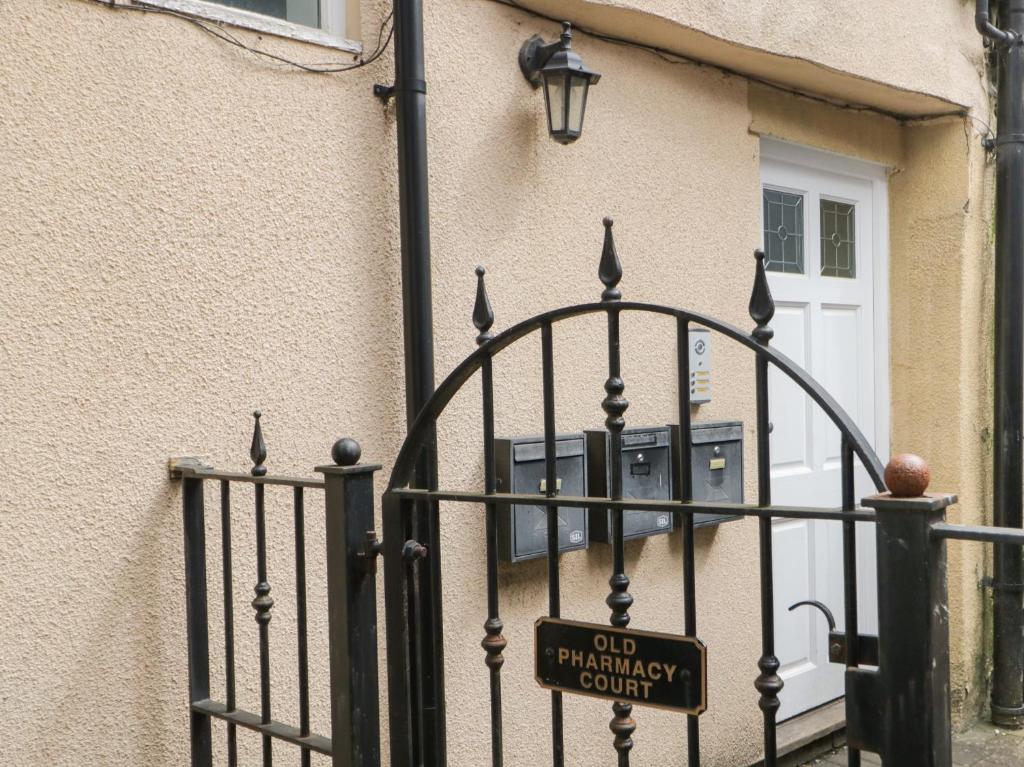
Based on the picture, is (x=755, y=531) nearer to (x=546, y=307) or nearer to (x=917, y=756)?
(x=546, y=307)

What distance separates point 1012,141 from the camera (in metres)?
4.86

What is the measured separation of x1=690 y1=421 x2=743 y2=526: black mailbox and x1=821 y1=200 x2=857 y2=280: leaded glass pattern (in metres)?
1.37

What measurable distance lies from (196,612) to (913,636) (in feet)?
5.42

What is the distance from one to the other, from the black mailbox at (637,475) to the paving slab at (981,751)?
155cm

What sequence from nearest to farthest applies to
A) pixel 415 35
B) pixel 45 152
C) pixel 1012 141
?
pixel 45 152 → pixel 415 35 → pixel 1012 141

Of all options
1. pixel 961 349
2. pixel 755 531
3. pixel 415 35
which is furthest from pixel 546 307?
pixel 961 349

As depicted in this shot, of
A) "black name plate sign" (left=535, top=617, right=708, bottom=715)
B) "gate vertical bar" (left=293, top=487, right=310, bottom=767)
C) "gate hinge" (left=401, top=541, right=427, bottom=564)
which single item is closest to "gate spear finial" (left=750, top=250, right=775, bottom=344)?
"black name plate sign" (left=535, top=617, right=708, bottom=715)

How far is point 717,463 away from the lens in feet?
12.2


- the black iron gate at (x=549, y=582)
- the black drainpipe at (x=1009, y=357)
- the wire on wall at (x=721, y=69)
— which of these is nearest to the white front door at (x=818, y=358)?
the wire on wall at (x=721, y=69)

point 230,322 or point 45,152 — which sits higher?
point 45,152

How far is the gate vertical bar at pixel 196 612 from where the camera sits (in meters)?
2.39

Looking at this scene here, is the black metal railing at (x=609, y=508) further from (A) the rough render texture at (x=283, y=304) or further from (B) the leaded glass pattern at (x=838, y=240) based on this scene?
(B) the leaded glass pattern at (x=838, y=240)

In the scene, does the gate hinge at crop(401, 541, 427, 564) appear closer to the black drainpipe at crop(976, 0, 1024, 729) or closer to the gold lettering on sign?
the gold lettering on sign

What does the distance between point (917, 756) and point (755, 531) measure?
273cm
